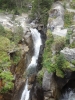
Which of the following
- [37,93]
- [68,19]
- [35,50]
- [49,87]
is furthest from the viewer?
[35,50]

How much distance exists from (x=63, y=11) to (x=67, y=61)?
1719 cm

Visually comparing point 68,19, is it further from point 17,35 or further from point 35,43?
point 17,35

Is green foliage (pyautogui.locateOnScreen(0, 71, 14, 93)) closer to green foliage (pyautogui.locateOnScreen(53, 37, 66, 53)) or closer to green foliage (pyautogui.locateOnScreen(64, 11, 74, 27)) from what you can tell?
green foliage (pyautogui.locateOnScreen(53, 37, 66, 53))

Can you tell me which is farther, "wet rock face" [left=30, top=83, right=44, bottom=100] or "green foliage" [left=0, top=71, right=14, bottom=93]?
"wet rock face" [left=30, top=83, right=44, bottom=100]

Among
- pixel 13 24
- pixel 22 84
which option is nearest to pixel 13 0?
pixel 13 24

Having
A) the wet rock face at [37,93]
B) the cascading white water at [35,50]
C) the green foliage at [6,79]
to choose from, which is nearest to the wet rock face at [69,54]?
the wet rock face at [37,93]

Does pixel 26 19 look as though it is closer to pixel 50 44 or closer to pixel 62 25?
pixel 62 25

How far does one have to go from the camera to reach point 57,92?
91.5 ft

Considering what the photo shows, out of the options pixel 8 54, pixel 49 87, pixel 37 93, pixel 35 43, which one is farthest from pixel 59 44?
pixel 35 43

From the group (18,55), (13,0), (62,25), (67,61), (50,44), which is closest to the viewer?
(67,61)

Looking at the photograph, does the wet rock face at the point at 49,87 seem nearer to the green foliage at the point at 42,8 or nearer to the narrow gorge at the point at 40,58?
the narrow gorge at the point at 40,58

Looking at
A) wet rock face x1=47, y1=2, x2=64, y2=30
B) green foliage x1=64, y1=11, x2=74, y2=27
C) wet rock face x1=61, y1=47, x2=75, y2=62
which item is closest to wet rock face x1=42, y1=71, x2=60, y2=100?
wet rock face x1=61, y1=47, x2=75, y2=62

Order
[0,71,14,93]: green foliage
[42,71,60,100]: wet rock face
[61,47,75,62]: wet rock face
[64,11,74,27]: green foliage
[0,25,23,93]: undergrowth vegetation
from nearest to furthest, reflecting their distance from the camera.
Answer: [0,71,14,93]: green foliage
[0,25,23,93]: undergrowth vegetation
[61,47,75,62]: wet rock face
[42,71,60,100]: wet rock face
[64,11,74,27]: green foliage

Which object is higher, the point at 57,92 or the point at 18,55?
the point at 18,55
